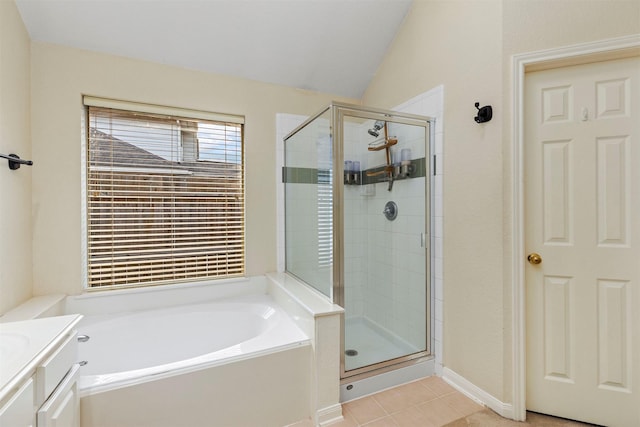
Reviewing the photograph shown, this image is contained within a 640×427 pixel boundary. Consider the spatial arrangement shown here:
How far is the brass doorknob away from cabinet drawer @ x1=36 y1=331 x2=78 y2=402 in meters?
2.24

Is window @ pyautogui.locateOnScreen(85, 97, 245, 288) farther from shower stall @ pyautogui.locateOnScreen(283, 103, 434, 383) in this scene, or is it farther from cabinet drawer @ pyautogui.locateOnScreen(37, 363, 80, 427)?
cabinet drawer @ pyautogui.locateOnScreen(37, 363, 80, 427)

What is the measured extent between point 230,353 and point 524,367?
1.63m

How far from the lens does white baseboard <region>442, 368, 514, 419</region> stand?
1601 mm

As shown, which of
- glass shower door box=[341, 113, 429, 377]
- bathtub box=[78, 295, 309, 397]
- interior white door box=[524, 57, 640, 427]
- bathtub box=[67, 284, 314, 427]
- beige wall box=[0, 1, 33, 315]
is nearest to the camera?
bathtub box=[67, 284, 314, 427]

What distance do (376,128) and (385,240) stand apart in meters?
0.87

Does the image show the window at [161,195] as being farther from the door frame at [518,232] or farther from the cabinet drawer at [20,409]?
the door frame at [518,232]

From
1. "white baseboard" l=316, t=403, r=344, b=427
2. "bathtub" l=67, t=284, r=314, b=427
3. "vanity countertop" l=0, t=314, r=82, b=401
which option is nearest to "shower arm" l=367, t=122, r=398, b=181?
"bathtub" l=67, t=284, r=314, b=427

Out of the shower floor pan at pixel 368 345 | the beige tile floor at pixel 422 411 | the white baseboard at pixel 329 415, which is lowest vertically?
the beige tile floor at pixel 422 411

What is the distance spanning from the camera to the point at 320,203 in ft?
6.61

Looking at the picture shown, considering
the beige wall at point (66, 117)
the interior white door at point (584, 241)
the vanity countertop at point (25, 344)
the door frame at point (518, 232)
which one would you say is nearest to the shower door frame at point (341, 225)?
the door frame at point (518, 232)

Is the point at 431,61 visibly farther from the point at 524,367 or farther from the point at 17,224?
the point at 17,224

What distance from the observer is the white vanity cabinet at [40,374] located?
2.68ft

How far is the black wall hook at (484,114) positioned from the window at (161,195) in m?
1.80

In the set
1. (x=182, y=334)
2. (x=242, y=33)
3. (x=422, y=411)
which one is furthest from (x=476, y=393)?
(x=242, y=33)
